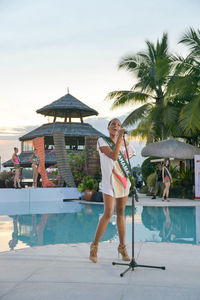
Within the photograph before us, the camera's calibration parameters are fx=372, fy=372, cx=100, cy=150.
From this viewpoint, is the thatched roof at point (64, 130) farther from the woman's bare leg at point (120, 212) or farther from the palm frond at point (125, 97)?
the woman's bare leg at point (120, 212)

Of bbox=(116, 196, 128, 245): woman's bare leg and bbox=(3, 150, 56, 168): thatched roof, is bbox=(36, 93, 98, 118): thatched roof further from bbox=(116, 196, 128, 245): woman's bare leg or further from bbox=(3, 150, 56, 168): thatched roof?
bbox=(116, 196, 128, 245): woman's bare leg

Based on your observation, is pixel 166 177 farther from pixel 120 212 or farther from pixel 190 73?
pixel 120 212

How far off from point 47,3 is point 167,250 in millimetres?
4092

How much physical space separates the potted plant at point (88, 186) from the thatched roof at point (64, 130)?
1282cm

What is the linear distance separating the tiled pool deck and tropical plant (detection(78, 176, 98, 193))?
409 inches

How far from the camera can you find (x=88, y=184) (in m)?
15.7

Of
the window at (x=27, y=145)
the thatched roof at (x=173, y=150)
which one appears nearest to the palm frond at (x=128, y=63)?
the thatched roof at (x=173, y=150)

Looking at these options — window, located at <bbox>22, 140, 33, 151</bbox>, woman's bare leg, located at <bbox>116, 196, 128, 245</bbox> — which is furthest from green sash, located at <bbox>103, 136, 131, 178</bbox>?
window, located at <bbox>22, 140, 33, 151</bbox>

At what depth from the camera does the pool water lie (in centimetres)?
700

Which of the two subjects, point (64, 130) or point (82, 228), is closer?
point (82, 228)

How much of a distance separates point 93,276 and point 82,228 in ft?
16.2

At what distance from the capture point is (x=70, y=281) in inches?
139

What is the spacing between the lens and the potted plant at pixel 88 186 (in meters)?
15.4

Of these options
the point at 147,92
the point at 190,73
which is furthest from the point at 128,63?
the point at 190,73
